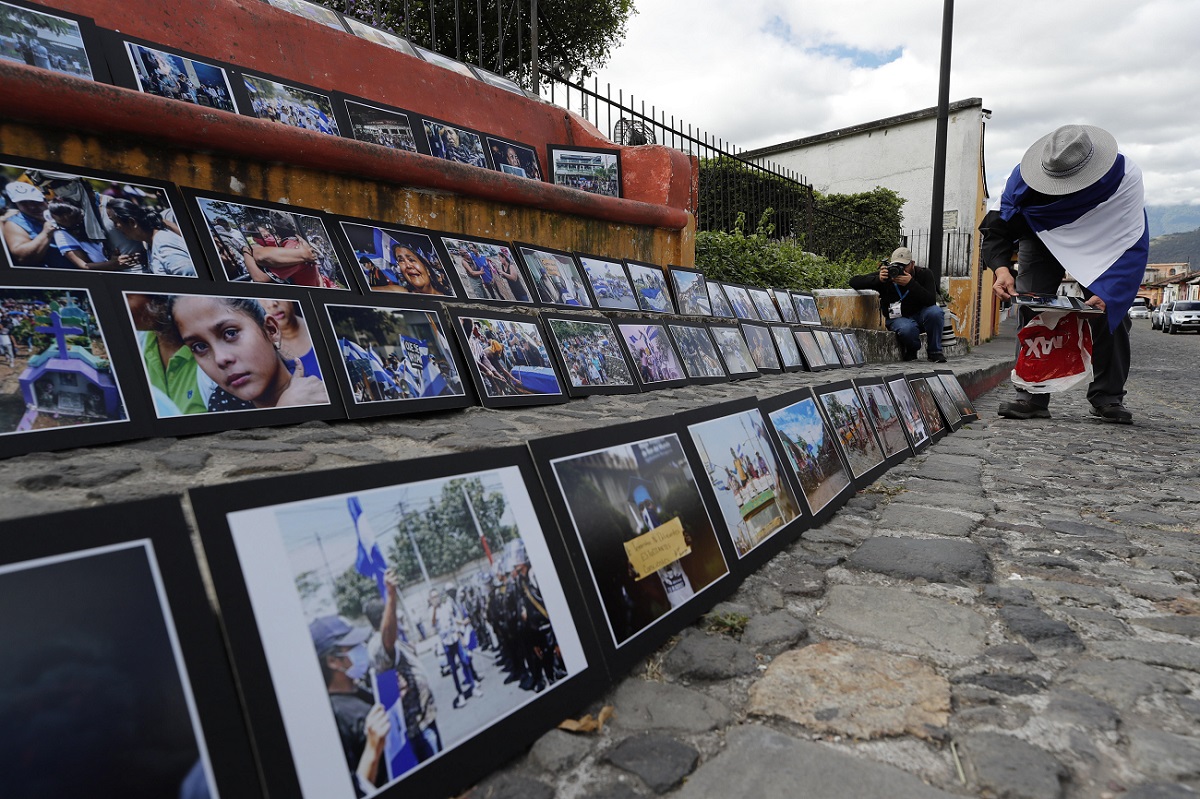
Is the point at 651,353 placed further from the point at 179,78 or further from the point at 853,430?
the point at 179,78

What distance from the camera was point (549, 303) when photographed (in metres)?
3.86

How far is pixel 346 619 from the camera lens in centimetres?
88

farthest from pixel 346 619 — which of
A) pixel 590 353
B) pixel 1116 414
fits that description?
pixel 1116 414

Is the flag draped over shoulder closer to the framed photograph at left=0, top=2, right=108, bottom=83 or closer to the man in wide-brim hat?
the man in wide-brim hat

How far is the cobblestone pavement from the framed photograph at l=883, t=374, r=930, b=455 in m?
1.12

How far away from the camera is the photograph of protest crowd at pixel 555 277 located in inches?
154

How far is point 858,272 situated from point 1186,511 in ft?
27.0

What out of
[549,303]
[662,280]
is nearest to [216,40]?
[549,303]

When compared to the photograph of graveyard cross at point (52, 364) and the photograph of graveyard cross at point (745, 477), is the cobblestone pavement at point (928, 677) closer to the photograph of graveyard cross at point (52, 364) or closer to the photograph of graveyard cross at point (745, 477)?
the photograph of graveyard cross at point (745, 477)

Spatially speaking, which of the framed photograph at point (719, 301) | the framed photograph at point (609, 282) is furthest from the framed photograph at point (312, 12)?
the framed photograph at point (719, 301)

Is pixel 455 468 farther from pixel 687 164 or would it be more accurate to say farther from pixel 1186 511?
pixel 687 164

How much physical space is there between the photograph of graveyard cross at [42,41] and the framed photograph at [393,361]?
5.15ft

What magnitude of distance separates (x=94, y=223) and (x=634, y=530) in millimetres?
2096

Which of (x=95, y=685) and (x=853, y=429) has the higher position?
(x=95, y=685)
